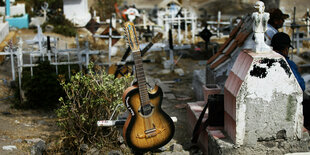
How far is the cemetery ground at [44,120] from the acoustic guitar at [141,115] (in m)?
0.58

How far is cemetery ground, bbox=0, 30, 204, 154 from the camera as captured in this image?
589 cm

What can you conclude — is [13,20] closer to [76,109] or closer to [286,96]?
[76,109]

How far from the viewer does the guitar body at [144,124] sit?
4949 millimetres

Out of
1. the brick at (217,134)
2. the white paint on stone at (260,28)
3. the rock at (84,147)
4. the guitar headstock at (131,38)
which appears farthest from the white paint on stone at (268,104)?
the rock at (84,147)

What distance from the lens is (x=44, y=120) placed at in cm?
753

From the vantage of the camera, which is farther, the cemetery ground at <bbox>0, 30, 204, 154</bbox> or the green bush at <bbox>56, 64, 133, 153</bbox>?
the cemetery ground at <bbox>0, 30, 204, 154</bbox>

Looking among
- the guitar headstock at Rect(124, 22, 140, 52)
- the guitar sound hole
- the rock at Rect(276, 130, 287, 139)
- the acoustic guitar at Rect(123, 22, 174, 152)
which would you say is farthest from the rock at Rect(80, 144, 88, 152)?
the rock at Rect(276, 130, 287, 139)

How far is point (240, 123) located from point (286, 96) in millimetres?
581

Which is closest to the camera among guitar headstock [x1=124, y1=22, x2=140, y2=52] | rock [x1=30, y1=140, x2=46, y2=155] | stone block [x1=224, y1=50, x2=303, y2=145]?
stone block [x1=224, y1=50, x2=303, y2=145]

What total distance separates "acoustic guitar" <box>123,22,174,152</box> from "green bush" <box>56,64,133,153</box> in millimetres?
781

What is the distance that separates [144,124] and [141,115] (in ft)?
0.38

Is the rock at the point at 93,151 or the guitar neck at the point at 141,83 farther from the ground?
the guitar neck at the point at 141,83

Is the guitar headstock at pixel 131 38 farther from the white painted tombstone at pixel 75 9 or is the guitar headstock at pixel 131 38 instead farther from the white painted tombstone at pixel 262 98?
the white painted tombstone at pixel 75 9

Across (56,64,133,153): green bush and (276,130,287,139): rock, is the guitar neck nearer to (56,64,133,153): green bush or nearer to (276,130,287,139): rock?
(56,64,133,153): green bush
